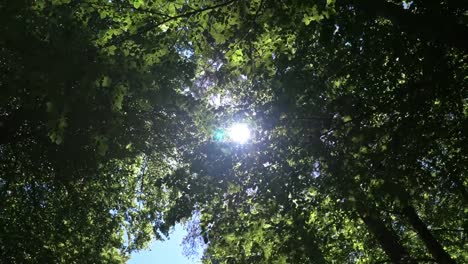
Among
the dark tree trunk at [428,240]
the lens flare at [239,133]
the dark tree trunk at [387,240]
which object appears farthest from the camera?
the dark tree trunk at [428,240]

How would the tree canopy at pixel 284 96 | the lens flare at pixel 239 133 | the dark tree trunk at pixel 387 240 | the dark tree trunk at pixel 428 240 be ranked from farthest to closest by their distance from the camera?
the dark tree trunk at pixel 428 240 < the dark tree trunk at pixel 387 240 < the lens flare at pixel 239 133 < the tree canopy at pixel 284 96

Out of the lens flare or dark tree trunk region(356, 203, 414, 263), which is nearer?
the lens flare

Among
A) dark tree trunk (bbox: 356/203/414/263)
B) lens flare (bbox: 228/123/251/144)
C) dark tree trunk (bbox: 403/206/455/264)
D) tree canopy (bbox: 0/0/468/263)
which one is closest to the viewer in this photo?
tree canopy (bbox: 0/0/468/263)

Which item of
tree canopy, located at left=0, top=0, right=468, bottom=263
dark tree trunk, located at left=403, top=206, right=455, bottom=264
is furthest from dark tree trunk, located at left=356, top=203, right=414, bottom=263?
tree canopy, located at left=0, top=0, right=468, bottom=263

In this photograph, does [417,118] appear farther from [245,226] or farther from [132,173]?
[132,173]

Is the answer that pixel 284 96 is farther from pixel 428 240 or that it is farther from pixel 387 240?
pixel 428 240

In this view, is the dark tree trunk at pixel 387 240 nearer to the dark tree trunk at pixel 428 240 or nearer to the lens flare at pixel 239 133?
the dark tree trunk at pixel 428 240

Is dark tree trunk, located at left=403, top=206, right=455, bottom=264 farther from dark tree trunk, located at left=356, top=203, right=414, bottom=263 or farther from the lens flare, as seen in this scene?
the lens flare

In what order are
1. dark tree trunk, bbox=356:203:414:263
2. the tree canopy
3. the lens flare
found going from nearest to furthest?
the tree canopy < the lens flare < dark tree trunk, bbox=356:203:414:263

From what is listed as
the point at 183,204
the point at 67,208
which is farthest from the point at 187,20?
the point at 67,208

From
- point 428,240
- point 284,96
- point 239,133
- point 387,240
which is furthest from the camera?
point 428,240

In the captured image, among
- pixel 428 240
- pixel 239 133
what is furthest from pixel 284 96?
pixel 428 240

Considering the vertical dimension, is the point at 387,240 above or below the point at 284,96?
below

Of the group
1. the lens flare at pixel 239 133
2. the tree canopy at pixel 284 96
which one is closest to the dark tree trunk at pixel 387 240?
the tree canopy at pixel 284 96
